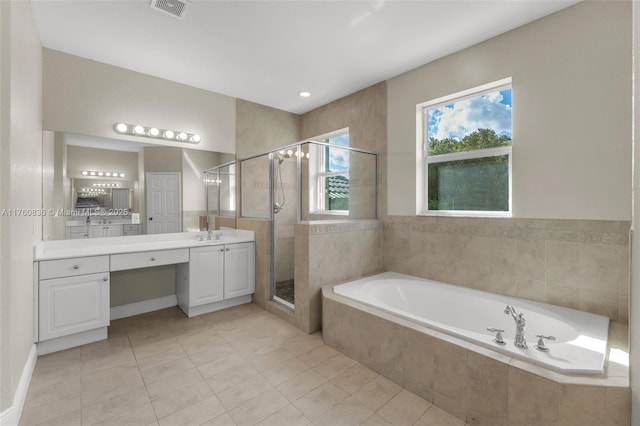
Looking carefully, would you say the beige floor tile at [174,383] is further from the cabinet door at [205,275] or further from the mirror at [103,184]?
the mirror at [103,184]

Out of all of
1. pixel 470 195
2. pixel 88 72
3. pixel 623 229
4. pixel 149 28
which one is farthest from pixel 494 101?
pixel 88 72

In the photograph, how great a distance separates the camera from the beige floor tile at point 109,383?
175cm

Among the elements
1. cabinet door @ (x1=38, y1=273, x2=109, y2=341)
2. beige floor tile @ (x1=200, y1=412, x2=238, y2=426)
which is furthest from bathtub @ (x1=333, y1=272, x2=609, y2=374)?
cabinet door @ (x1=38, y1=273, x2=109, y2=341)

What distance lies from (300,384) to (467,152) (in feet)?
7.94

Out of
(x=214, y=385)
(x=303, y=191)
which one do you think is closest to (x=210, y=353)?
(x=214, y=385)

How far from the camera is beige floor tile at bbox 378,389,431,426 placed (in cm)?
156

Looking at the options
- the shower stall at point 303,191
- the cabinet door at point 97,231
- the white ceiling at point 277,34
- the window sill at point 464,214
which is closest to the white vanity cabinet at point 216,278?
the shower stall at point 303,191

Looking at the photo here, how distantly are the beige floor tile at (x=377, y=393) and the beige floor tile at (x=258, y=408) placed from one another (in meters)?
0.48

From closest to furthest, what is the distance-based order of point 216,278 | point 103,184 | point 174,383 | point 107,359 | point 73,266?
1. point 174,383
2. point 107,359
3. point 73,266
4. point 103,184
5. point 216,278

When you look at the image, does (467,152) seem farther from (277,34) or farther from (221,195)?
(221,195)

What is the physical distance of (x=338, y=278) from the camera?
2812mm

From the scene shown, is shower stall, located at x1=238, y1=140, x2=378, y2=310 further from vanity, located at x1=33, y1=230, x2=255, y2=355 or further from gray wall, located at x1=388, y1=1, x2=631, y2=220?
gray wall, located at x1=388, y1=1, x2=631, y2=220

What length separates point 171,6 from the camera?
2.04 m

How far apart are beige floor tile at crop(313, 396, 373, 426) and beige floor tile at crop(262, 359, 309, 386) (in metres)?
0.42
